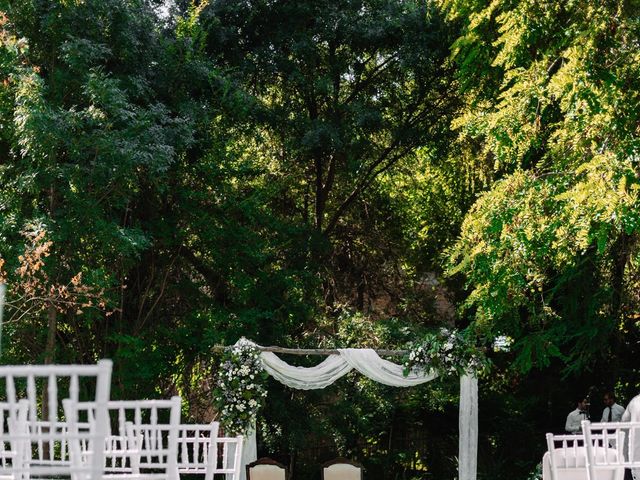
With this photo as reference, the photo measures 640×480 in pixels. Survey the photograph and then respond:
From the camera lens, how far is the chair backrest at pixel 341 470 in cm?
940

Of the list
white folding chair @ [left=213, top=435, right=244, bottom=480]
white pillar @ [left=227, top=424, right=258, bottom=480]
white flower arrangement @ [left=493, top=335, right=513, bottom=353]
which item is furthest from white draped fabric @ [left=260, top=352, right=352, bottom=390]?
white flower arrangement @ [left=493, top=335, right=513, bottom=353]

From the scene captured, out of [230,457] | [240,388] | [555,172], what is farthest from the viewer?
[240,388]

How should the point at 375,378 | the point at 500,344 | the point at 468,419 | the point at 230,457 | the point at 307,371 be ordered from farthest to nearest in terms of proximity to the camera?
1. the point at 500,344
2. the point at 307,371
3. the point at 375,378
4. the point at 468,419
5. the point at 230,457

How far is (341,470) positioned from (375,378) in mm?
1196

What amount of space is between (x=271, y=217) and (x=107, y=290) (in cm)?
269

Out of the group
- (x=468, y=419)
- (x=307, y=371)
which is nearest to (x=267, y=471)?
(x=307, y=371)

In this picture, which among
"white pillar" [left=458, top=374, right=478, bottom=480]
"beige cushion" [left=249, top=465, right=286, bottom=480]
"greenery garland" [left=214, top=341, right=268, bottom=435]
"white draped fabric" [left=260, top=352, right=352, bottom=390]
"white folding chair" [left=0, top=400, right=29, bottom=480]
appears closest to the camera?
"white folding chair" [left=0, top=400, right=29, bottom=480]

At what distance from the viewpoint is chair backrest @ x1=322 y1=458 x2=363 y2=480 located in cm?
940

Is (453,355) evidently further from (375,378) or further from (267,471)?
(267,471)

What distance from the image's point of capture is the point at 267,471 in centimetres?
955

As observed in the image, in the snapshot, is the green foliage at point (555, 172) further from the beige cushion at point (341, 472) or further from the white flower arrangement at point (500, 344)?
the beige cushion at point (341, 472)

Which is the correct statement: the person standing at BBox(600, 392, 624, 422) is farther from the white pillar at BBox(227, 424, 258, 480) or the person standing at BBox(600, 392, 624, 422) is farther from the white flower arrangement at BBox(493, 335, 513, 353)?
the white pillar at BBox(227, 424, 258, 480)

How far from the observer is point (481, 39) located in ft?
33.7

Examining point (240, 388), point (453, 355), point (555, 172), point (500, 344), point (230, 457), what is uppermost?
point (555, 172)
